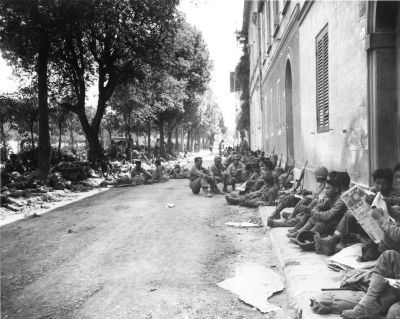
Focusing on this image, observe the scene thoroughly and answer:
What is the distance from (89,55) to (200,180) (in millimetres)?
12183

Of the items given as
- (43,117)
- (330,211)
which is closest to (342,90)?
(330,211)

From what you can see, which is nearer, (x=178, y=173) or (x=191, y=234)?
(x=191, y=234)

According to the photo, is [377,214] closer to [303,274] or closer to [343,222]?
[303,274]

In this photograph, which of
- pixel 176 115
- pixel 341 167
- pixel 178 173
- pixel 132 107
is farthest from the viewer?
pixel 176 115

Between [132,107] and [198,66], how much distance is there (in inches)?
374

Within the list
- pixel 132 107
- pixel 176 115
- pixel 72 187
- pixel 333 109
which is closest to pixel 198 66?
pixel 176 115

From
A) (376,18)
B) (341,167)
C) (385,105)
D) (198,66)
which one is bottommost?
(341,167)

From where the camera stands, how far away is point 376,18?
→ 567 centimetres

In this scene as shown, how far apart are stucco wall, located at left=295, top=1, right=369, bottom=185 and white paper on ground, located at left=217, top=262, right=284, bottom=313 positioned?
82.3 inches

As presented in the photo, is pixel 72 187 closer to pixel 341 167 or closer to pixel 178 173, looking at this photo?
pixel 178 173

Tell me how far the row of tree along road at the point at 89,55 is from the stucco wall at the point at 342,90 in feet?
28.2

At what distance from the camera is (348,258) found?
486 centimetres

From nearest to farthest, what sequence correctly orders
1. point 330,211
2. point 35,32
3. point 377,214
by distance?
point 377,214
point 330,211
point 35,32

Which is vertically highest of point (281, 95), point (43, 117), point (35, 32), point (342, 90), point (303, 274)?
point (35, 32)
